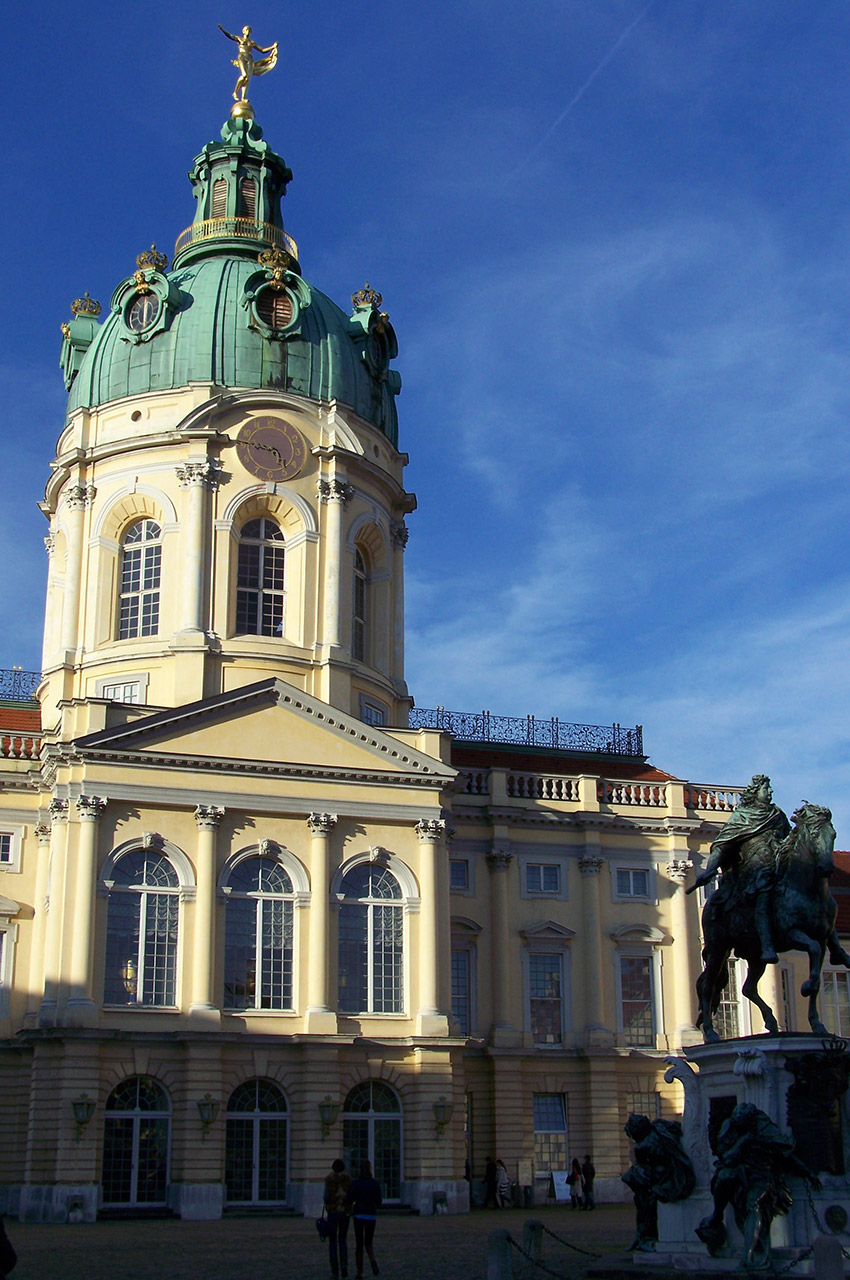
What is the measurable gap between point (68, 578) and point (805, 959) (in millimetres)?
25188

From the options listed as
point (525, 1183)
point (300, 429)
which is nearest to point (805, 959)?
point (525, 1183)

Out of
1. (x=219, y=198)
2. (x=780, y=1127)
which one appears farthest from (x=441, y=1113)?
(x=219, y=198)

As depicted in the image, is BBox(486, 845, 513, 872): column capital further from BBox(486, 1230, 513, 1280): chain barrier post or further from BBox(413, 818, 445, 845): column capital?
BBox(486, 1230, 513, 1280): chain barrier post

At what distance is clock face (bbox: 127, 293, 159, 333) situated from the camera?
45.0 meters

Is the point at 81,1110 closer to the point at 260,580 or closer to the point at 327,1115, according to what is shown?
the point at 327,1115

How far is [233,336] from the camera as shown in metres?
44.4

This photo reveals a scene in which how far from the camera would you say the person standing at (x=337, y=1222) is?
20.2 metres

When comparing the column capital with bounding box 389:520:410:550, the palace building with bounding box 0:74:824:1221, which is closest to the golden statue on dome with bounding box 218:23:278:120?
the palace building with bounding box 0:74:824:1221

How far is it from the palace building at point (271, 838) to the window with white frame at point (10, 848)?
13 cm

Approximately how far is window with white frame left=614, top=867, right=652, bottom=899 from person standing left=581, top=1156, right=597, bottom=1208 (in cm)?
842

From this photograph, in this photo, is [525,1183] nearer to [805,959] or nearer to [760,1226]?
[805,959]

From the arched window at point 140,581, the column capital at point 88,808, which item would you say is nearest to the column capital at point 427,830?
the column capital at point 88,808

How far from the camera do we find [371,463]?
45375mm

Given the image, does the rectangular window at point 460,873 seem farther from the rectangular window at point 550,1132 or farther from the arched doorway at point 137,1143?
the arched doorway at point 137,1143
